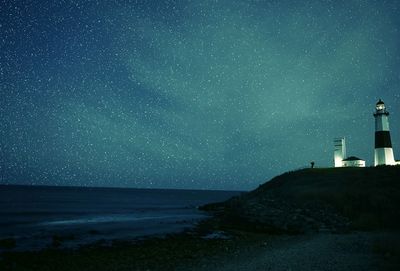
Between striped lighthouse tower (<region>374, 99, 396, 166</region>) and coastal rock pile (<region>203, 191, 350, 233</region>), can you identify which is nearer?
coastal rock pile (<region>203, 191, 350, 233</region>)

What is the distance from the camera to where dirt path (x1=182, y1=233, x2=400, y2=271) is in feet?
43.2

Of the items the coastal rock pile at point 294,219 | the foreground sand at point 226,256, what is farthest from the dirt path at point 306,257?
the coastal rock pile at point 294,219

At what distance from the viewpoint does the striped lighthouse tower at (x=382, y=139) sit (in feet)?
180

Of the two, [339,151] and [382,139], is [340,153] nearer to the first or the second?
[339,151]

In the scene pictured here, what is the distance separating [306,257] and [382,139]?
48.6 meters

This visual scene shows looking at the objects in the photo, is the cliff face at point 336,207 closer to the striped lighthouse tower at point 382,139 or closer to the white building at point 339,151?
the striped lighthouse tower at point 382,139

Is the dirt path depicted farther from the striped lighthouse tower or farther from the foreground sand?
the striped lighthouse tower

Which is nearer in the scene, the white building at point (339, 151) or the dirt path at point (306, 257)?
the dirt path at point (306, 257)

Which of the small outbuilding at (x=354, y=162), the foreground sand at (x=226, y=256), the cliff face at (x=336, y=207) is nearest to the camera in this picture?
the foreground sand at (x=226, y=256)

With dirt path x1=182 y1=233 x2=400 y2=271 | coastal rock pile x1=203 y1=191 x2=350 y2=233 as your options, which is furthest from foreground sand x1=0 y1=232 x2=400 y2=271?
coastal rock pile x1=203 y1=191 x2=350 y2=233

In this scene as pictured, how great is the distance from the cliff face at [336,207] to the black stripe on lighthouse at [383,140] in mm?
7555

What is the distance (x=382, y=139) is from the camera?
55.1 m

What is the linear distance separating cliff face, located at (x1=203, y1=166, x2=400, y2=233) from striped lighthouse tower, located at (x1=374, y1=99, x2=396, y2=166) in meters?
6.87

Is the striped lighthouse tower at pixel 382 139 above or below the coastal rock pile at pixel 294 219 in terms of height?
above
